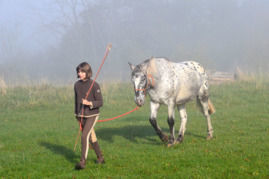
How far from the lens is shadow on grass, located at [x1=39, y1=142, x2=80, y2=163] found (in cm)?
841

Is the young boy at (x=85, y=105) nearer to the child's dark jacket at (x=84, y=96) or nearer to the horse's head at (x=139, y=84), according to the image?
the child's dark jacket at (x=84, y=96)

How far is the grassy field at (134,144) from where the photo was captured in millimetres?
6840

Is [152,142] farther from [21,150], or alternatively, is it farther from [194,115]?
[194,115]

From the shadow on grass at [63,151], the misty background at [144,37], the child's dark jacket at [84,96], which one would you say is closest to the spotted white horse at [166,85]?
the child's dark jacket at [84,96]

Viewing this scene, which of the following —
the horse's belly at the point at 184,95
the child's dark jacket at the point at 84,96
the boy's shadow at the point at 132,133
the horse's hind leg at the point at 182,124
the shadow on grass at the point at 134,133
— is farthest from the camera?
the boy's shadow at the point at 132,133

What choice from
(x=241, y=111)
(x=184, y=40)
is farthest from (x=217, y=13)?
(x=241, y=111)

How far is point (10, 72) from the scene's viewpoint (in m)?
45.4

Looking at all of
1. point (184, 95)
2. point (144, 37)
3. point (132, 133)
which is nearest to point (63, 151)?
point (132, 133)

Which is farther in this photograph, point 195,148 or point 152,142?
point 152,142

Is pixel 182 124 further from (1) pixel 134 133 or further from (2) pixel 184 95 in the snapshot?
(1) pixel 134 133

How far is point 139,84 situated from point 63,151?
9.65 ft

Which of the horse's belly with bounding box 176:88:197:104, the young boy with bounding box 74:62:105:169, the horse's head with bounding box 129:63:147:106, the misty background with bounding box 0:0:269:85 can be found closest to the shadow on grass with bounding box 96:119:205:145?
the horse's belly with bounding box 176:88:197:104

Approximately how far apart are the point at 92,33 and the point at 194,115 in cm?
4769

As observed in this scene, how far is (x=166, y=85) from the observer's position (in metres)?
9.16
